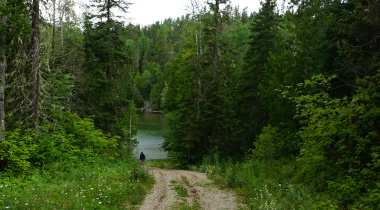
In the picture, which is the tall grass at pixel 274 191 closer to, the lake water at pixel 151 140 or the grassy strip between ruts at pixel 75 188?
→ the grassy strip between ruts at pixel 75 188

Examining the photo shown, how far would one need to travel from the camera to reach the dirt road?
9.16m

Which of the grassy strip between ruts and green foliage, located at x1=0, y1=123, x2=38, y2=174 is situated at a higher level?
green foliage, located at x1=0, y1=123, x2=38, y2=174

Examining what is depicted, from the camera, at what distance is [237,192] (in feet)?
35.6

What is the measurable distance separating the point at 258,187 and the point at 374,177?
12.6 ft

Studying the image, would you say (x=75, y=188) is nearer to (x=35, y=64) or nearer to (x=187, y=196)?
(x=187, y=196)

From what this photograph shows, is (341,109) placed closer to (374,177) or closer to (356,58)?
(374,177)

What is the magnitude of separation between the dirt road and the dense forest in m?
3.52

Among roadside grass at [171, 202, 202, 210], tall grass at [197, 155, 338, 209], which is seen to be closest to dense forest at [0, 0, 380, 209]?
tall grass at [197, 155, 338, 209]

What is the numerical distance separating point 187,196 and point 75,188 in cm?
425

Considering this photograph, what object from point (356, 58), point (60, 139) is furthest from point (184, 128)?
point (356, 58)

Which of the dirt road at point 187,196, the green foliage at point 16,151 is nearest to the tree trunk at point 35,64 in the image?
the green foliage at point 16,151

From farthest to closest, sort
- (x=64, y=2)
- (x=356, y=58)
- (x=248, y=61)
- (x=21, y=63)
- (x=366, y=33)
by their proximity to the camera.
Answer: (x=248, y=61), (x=64, y=2), (x=356, y=58), (x=366, y=33), (x=21, y=63)

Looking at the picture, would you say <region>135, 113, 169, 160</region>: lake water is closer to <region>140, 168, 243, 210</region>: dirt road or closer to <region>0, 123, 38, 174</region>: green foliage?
<region>140, 168, 243, 210</region>: dirt road

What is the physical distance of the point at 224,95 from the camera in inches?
890
